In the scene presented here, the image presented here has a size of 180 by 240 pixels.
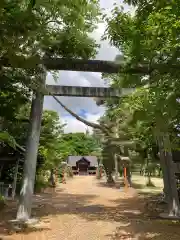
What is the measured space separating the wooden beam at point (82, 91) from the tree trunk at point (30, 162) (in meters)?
0.56

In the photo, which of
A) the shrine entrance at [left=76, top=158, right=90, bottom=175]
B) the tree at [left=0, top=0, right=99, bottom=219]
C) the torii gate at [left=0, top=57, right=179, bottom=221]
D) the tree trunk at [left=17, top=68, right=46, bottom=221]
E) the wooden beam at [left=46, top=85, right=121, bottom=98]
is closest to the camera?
the tree at [left=0, top=0, right=99, bottom=219]

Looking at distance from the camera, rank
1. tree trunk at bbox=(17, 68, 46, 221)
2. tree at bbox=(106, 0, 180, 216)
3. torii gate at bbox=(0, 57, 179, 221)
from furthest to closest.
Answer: torii gate at bbox=(0, 57, 179, 221) → tree trunk at bbox=(17, 68, 46, 221) → tree at bbox=(106, 0, 180, 216)

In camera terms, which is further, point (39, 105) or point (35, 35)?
point (39, 105)

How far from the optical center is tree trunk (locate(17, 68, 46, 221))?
30.5ft

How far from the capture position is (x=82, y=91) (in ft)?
34.3

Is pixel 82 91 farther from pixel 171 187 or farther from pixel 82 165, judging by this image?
pixel 82 165

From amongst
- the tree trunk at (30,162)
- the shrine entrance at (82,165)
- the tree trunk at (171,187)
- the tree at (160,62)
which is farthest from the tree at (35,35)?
the shrine entrance at (82,165)

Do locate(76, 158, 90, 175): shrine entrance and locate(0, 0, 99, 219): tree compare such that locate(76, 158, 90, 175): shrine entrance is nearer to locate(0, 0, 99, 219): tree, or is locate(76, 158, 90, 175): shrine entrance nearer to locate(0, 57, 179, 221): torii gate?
locate(0, 0, 99, 219): tree

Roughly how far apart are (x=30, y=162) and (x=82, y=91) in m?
3.07

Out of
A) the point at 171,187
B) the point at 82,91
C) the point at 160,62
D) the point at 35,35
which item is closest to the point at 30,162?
the point at 82,91

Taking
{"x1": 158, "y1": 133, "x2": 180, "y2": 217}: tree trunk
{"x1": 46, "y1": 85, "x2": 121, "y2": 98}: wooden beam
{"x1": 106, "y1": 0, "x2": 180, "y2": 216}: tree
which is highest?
{"x1": 46, "y1": 85, "x2": 121, "y2": 98}: wooden beam

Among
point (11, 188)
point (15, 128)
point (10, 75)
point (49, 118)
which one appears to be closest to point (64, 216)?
point (10, 75)

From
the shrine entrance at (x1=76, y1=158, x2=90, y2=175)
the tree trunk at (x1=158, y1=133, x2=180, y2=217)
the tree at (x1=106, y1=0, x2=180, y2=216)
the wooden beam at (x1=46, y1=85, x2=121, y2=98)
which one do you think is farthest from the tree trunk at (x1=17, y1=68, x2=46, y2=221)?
the shrine entrance at (x1=76, y1=158, x2=90, y2=175)

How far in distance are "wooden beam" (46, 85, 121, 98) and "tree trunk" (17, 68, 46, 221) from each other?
1.85ft
